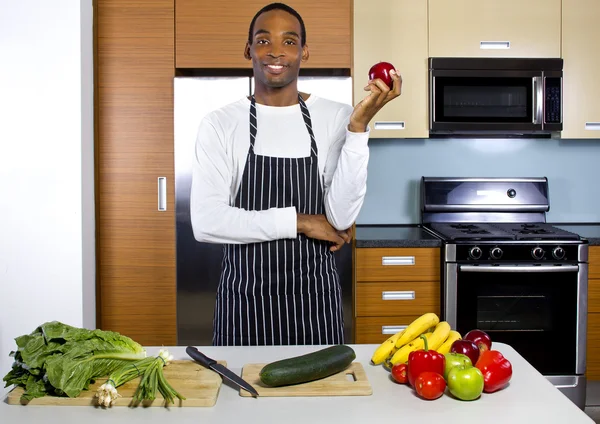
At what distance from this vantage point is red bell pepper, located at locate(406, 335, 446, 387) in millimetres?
1430

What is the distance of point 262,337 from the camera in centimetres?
208

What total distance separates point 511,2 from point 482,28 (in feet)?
0.65

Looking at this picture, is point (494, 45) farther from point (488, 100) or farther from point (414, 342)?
point (414, 342)

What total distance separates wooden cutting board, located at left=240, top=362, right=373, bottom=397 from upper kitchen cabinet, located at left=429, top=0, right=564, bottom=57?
245 cm

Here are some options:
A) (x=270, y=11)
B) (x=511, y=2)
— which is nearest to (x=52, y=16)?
(x=270, y=11)

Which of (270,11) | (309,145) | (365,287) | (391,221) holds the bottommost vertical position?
(365,287)

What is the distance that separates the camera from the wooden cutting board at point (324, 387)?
4.66 feet

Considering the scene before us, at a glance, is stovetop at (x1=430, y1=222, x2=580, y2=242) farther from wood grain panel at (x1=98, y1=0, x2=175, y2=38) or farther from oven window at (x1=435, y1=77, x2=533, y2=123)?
wood grain panel at (x1=98, y1=0, x2=175, y2=38)

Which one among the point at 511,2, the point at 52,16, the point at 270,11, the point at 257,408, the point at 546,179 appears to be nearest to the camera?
the point at 257,408

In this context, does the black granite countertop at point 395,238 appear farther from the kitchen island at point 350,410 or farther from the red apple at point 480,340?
the kitchen island at point 350,410

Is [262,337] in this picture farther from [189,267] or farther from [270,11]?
[189,267]

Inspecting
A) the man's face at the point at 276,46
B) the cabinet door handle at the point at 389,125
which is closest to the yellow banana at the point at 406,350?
the man's face at the point at 276,46

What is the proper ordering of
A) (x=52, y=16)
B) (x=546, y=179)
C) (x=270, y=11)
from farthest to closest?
(x=546, y=179) < (x=52, y=16) < (x=270, y=11)

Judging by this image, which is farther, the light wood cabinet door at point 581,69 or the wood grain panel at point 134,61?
the light wood cabinet door at point 581,69
